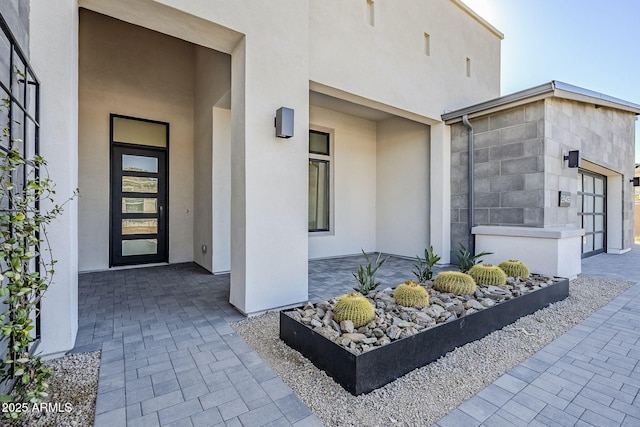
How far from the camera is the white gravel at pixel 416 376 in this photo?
178cm

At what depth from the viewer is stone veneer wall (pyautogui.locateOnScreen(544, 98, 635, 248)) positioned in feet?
16.4

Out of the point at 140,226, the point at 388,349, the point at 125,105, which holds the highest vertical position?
the point at 125,105

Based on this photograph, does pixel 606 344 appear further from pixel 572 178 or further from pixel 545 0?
pixel 545 0

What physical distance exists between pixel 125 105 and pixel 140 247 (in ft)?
8.93

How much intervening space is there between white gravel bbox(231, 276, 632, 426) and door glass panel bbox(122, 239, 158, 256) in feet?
12.5

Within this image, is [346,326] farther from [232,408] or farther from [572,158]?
[572,158]

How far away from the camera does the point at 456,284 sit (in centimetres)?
332

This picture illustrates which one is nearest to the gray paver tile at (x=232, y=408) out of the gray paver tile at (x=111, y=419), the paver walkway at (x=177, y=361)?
the paver walkway at (x=177, y=361)

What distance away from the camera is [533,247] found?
16.1 feet

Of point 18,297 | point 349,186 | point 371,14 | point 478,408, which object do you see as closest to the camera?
point 18,297

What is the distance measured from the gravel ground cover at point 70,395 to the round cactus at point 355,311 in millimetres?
1736

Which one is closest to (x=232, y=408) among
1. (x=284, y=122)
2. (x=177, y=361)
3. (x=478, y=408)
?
(x=177, y=361)

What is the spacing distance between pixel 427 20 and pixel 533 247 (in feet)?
15.2

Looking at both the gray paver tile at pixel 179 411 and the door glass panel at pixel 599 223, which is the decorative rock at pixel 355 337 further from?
the door glass panel at pixel 599 223
